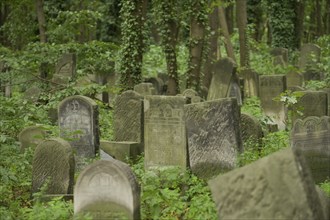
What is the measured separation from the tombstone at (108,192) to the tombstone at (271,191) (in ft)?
4.49

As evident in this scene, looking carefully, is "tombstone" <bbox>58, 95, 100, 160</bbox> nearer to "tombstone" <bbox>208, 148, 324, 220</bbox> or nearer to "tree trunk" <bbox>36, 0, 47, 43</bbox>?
"tombstone" <bbox>208, 148, 324, 220</bbox>

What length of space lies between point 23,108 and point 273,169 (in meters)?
6.77

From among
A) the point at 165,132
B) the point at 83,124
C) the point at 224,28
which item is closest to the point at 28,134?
the point at 83,124

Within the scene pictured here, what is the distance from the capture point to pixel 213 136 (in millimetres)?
8547

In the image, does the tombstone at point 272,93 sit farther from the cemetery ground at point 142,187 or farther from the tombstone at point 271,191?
the tombstone at point 271,191

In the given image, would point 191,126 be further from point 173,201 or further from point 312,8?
point 312,8

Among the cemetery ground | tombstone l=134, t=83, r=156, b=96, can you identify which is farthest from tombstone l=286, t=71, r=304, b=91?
the cemetery ground

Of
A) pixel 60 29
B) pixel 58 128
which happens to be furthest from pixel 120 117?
pixel 60 29

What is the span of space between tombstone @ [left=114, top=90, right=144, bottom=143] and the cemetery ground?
2.48 feet

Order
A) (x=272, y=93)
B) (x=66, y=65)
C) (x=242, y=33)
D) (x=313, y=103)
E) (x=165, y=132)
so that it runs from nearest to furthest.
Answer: (x=165, y=132) < (x=313, y=103) < (x=272, y=93) < (x=66, y=65) < (x=242, y=33)

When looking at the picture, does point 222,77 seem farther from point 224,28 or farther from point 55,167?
point 55,167

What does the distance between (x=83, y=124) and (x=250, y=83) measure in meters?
10.2

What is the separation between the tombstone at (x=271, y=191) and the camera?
16.9ft

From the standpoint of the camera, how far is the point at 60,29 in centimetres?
1966
